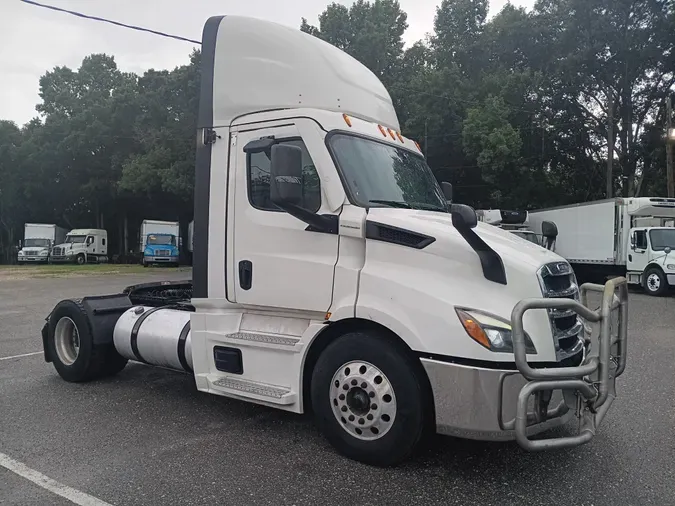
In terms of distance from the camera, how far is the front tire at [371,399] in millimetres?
3789

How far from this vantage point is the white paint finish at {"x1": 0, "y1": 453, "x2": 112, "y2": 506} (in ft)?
11.7

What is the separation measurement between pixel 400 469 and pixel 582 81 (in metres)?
27.8

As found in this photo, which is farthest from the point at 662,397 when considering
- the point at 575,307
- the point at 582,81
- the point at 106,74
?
the point at 106,74

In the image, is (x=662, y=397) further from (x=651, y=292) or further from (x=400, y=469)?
(x=651, y=292)

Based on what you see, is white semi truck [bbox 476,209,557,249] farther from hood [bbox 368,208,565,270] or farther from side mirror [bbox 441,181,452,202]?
hood [bbox 368,208,565,270]

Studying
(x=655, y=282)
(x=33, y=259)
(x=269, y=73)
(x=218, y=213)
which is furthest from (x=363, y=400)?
(x=33, y=259)

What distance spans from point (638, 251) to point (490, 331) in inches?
659

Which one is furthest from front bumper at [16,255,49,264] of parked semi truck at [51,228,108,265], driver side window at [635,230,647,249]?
driver side window at [635,230,647,249]

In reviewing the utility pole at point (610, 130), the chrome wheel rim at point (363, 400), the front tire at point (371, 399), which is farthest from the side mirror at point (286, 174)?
the utility pole at point (610, 130)

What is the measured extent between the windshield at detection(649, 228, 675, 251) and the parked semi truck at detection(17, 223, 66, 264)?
40.5m

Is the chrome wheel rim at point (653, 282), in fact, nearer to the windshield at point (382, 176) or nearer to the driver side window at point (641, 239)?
the driver side window at point (641, 239)

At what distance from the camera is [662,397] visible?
588 cm

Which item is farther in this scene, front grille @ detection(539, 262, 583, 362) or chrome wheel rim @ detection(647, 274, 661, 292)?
chrome wheel rim @ detection(647, 274, 661, 292)

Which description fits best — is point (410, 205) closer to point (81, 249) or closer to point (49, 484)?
point (49, 484)
